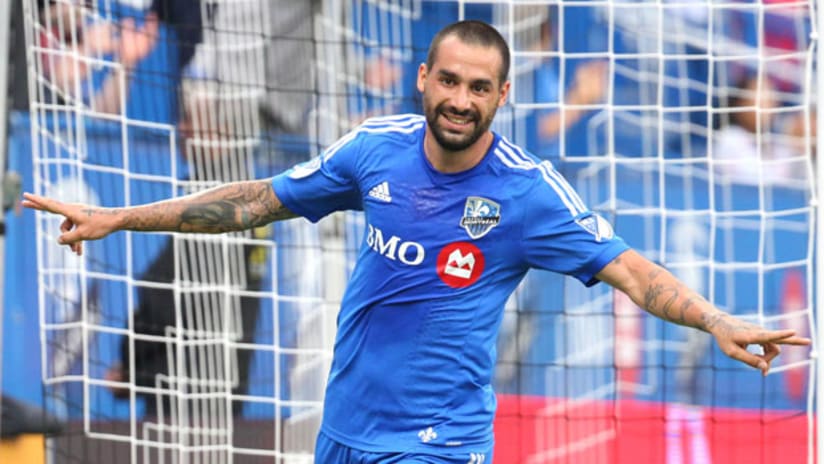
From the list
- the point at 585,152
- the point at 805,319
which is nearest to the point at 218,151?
the point at 585,152

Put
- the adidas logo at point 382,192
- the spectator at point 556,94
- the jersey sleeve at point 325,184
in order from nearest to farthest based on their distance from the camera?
the adidas logo at point 382,192
the jersey sleeve at point 325,184
the spectator at point 556,94

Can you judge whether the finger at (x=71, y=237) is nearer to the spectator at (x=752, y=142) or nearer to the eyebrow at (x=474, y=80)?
the eyebrow at (x=474, y=80)

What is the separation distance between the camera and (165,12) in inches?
267

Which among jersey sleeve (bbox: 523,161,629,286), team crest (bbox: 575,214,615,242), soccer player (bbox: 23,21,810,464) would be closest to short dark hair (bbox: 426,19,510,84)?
soccer player (bbox: 23,21,810,464)

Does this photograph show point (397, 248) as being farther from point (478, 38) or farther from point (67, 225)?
point (67, 225)

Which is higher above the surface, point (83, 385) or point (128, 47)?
point (128, 47)

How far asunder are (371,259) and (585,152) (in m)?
3.75

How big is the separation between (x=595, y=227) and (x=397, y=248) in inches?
21.9

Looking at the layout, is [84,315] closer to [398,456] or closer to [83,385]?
[83,385]

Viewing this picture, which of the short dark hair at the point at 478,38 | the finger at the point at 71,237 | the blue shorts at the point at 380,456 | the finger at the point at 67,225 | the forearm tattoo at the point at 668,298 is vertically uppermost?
the short dark hair at the point at 478,38

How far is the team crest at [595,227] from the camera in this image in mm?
3961

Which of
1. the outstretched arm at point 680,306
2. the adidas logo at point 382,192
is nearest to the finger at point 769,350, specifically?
the outstretched arm at point 680,306

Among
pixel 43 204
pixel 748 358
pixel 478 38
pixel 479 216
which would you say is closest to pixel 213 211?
pixel 43 204

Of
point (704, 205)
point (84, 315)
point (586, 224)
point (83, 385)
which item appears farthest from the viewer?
point (704, 205)
